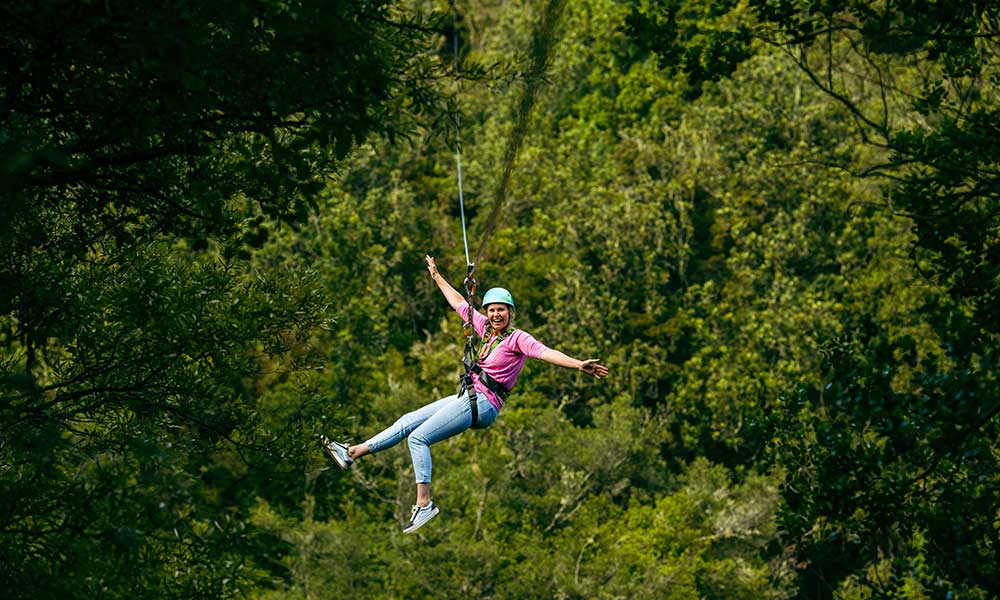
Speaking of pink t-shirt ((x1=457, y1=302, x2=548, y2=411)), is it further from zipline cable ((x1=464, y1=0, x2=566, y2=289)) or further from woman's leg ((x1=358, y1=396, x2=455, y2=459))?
zipline cable ((x1=464, y1=0, x2=566, y2=289))

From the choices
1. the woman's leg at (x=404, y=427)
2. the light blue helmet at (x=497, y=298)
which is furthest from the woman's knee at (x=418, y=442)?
the light blue helmet at (x=497, y=298)

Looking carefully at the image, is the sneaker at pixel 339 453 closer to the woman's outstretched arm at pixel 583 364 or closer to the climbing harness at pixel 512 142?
the climbing harness at pixel 512 142

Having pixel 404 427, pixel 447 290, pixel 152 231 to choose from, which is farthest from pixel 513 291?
pixel 152 231

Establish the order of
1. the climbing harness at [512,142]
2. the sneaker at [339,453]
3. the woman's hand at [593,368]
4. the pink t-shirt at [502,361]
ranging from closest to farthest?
the woman's hand at [593,368]
the climbing harness at [512,142]
the pink t-shirt at [502,361]
the sneaker at [339,453]

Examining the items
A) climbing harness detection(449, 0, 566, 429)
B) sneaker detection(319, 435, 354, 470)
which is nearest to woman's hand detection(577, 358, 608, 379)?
climbing harness detection(449, 0, 566, 429)

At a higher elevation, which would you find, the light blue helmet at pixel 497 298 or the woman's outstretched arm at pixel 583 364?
the light blue helmet at pixel 497 298

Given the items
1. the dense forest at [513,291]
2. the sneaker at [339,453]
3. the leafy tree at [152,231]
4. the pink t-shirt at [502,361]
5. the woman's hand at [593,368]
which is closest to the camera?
the leafy tree at [152,231]

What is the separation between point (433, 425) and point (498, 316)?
0.89 metres

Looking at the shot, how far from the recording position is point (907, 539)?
37.6 feet

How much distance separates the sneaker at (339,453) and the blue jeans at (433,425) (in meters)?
0.34

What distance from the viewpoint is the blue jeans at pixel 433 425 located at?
10.1 meters

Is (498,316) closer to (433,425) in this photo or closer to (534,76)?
(433,425)

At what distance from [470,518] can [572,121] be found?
61.9ft

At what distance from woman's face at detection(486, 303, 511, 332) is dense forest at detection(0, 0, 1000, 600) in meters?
1.01
